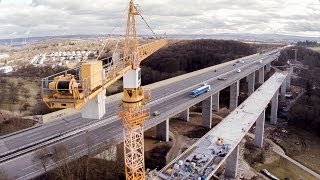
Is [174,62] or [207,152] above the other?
[174,62]

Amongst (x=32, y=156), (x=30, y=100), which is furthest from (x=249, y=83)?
(x=32, y=156)

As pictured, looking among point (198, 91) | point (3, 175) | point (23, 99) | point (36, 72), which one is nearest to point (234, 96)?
point (198, 91)

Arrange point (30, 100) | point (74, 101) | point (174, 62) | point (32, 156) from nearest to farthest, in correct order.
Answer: point (74, 101) → point (32, 156) → point (30, 100) → point (174, 62)

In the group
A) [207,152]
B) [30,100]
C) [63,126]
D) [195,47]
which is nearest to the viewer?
[207,152]

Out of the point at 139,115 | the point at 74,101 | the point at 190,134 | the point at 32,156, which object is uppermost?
the point at 74,101

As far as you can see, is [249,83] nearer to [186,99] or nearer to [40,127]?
[186,99]

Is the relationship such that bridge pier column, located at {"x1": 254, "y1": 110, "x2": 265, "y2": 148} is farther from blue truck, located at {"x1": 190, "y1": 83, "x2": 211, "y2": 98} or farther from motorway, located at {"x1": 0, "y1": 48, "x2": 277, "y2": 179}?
blue truck, located at {"x1": 190, "y1": 83, "x2": 211, "y2": 98}
